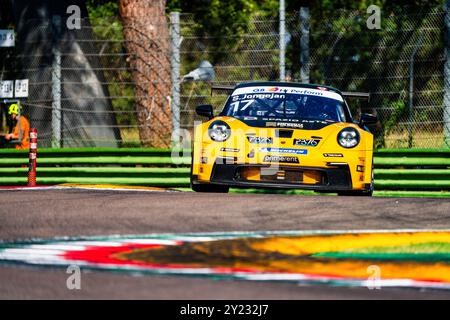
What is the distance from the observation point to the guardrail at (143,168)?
13.9m

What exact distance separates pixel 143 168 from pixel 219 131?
384cm

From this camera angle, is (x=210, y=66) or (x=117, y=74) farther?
(x=117, y=74)

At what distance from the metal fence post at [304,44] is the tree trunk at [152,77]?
242 cm

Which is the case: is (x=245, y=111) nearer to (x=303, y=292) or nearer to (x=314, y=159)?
(x=314, y=159)

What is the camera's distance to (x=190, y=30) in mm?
15234

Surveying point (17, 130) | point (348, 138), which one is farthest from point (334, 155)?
point (17, 130)

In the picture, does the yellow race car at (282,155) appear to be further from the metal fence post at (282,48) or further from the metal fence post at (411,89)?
the metal fence post at (282,48)

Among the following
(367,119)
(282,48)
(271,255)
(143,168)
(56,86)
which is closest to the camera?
(271,255)

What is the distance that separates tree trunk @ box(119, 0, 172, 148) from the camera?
16.2 meters

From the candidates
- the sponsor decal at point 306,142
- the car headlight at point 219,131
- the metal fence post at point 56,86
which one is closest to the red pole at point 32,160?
the metal fence post at point 56,86

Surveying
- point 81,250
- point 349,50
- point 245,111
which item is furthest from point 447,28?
point 81,250

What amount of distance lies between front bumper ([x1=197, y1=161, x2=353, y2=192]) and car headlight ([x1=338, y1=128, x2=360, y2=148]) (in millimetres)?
265

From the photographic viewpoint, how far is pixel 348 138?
1123 centimetres

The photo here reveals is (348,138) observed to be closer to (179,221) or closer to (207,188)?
(207,188)
